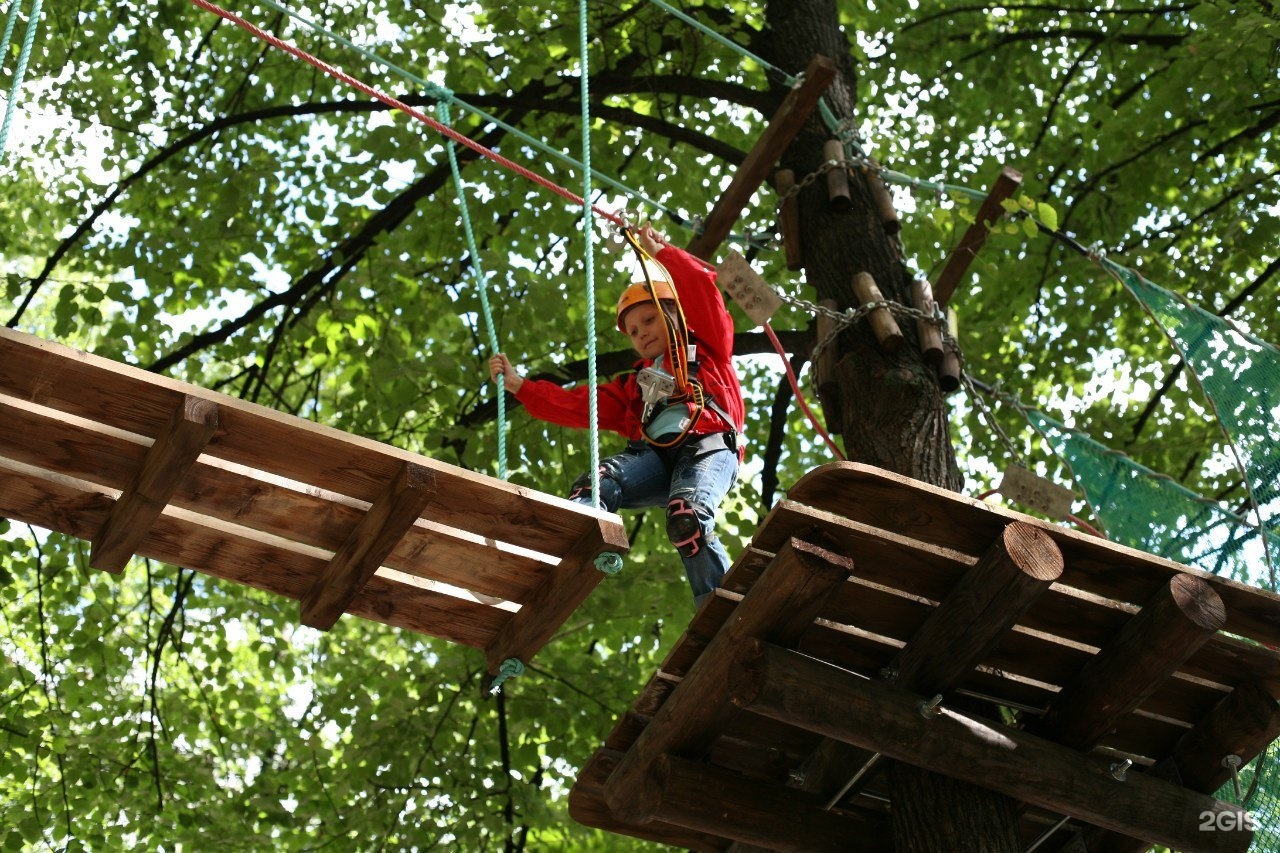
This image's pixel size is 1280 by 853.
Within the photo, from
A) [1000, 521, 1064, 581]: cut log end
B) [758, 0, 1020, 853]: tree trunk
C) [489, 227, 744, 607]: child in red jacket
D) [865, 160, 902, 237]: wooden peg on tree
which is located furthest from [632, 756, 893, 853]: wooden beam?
[865, 160, 902, 237]: wooden peg on tree

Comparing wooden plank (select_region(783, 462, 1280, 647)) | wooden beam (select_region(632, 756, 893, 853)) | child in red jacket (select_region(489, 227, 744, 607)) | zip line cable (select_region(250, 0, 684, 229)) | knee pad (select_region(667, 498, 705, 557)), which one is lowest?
wooden beam (select_region(632, 756, 893, 853))

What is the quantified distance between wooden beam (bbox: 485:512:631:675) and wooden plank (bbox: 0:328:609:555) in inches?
1.6

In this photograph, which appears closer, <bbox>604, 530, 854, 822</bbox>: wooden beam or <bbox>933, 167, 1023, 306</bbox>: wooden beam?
<bbox>604, 530, 854, 822</bbox>: wooden beam

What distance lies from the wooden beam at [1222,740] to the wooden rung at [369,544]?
7.58ft

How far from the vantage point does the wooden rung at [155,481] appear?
3.31 metres

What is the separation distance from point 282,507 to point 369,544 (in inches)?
9.5

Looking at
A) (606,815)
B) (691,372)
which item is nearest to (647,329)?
(691,372)

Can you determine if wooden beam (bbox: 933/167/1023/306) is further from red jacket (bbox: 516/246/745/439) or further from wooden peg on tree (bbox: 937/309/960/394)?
red jacket (bbox: 516/246/745/439)

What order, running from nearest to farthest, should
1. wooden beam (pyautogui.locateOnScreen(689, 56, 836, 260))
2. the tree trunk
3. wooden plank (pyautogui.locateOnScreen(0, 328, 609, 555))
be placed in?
wooden plank (pyautogui.locateOnScreen(0, 328, 609, 555))
the tree trunk
wooden beam (pyautogui.locateOnScreen(689, 56, 836, 260))

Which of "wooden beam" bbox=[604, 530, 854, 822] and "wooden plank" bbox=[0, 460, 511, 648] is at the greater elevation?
"wooden plank" bbox=[0, 460, 511, 648]

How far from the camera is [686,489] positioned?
4.38m

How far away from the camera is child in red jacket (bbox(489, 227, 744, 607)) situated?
14.5 feet

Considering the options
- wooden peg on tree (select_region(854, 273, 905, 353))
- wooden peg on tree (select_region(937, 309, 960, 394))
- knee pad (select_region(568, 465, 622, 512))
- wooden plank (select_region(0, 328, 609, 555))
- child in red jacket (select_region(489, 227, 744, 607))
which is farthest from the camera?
wooden peg on tree (select_region(937, 309, 960, 394))
